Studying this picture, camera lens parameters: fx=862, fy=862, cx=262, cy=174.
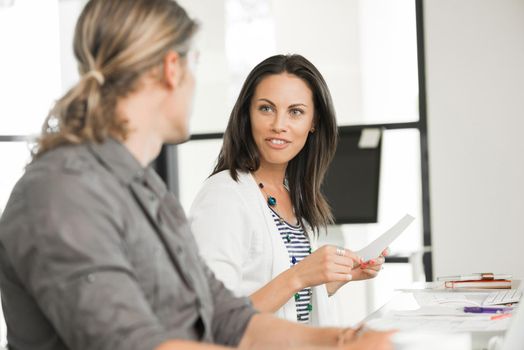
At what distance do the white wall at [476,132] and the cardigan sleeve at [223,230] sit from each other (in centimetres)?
282

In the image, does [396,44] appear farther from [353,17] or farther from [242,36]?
[242,36]

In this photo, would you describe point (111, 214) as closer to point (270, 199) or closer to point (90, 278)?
point (90, 278)

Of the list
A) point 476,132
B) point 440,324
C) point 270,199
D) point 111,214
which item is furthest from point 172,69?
point 476,132

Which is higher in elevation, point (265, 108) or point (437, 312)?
point (265, 108)

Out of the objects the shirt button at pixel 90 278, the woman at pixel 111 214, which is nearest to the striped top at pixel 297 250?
the woman at pixel 111 214

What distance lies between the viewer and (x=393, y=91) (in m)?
5.17

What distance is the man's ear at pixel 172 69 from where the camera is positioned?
1386 mm

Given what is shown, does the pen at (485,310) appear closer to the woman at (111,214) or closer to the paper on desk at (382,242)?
the paper on desk at (382,242)

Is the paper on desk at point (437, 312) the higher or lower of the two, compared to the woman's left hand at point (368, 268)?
lower

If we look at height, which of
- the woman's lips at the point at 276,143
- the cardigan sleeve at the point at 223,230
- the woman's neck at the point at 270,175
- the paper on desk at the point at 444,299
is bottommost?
the paper on desk at the point at 444,299

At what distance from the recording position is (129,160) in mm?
1352

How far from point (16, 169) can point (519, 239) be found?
3082mm

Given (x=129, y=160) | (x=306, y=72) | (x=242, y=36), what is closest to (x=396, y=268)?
(x=242, y=36)

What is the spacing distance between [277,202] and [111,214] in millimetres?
1431
